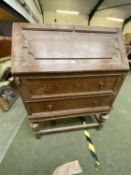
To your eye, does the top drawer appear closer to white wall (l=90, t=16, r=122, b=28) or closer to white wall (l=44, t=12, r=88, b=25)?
white wall (l=44, t=12, r=88, b=25)

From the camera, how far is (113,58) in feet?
3.24

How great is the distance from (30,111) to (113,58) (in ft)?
2.80

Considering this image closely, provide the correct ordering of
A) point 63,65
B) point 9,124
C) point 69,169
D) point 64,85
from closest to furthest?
point 63,65 → point 64,85 → point 69,169 → point 9,124

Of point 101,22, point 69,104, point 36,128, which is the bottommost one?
point 36,128

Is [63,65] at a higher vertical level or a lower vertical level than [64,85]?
higher

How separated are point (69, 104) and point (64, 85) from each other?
0.81ft

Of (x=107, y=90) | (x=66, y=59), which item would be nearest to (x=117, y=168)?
(x=107, y=90)

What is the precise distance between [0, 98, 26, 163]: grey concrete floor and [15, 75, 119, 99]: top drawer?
762 millimetres

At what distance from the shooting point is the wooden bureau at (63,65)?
2.80 feet

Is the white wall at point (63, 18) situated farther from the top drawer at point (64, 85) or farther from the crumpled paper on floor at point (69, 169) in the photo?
the crumpled paper on floor at point (69, 169)

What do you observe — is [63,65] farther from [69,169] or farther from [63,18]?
[63,18]

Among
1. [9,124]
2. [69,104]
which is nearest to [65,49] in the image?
[69,104]

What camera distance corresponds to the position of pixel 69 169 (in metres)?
1.14

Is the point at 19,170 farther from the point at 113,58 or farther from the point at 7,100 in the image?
the point at 113,58
